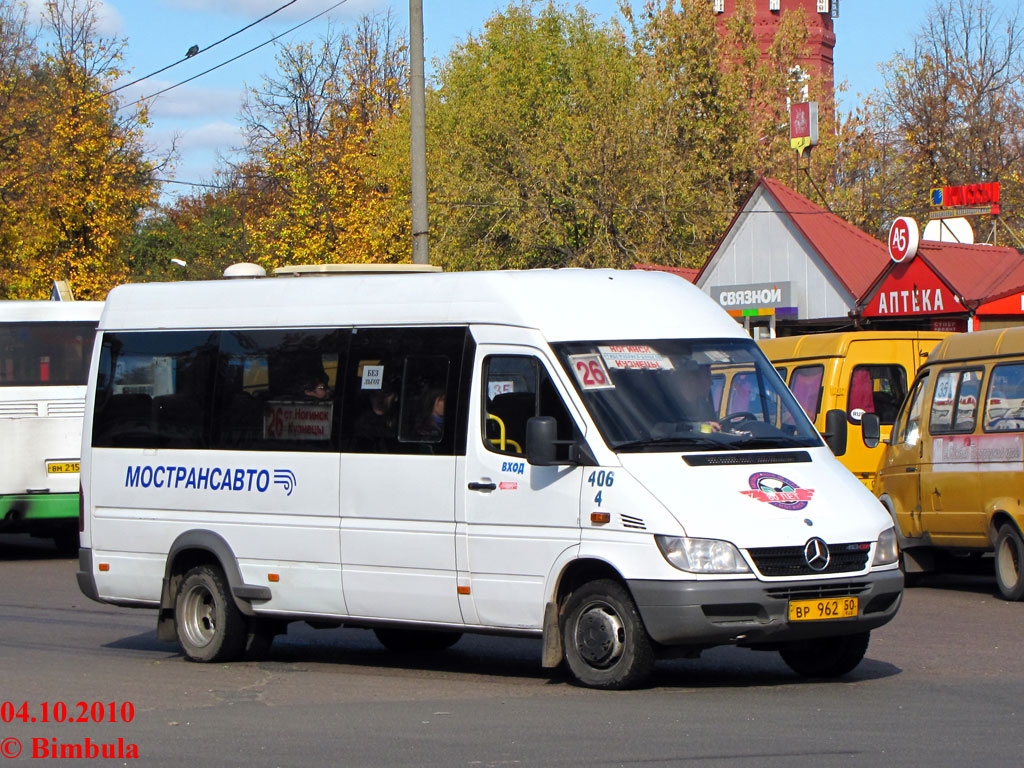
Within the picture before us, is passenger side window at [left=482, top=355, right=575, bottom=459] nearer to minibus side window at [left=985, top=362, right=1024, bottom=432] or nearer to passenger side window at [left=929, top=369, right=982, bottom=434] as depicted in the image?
minibus side window at [left=985, top=362, right=1024, bottom=432]

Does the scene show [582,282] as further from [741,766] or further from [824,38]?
[824,38]

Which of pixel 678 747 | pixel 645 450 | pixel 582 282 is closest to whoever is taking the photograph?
pixel 678 747

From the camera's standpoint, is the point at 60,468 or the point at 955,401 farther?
the point at 60,468

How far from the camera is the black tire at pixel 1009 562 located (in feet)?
44.5

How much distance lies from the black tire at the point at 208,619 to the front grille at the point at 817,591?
13.7 ft

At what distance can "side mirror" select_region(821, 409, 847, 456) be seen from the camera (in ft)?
33.0

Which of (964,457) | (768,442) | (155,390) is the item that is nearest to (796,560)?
(768,442)

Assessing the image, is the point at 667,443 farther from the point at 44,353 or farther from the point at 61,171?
A: the point at 61,171

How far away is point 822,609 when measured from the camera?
855cm

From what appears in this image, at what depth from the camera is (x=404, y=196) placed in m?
48.1

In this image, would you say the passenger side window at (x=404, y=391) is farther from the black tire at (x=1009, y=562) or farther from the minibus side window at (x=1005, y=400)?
the black tire at (x=1009, y=562)

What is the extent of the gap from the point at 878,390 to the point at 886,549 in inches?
348

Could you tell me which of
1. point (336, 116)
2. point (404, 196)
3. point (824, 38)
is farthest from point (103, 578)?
point (824, 38)

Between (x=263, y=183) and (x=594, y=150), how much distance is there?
22801 mm
